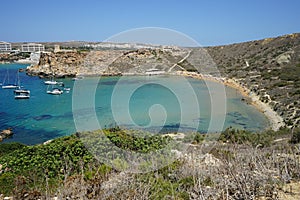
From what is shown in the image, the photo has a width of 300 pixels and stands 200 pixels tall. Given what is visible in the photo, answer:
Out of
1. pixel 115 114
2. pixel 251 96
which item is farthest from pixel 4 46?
pixel 251 96

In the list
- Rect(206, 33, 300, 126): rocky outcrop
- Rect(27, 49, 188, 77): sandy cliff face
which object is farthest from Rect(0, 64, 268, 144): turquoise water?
Rect(27, 49, 188, 77): sandy cliff face

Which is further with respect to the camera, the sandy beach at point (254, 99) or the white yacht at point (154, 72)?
the white yacht at point (154, 72)

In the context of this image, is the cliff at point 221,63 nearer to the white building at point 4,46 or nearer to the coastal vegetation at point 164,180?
the coastal vegetation at point 164,180

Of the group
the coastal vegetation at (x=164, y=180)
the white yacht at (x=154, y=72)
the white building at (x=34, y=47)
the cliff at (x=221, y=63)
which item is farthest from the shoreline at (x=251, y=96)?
the white building at (x=34, y=47)

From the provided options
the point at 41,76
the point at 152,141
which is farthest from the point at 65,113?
the point at 41,76

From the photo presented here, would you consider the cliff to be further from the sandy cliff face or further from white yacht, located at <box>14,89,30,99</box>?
white yacht, located at <box>14,89,30,99</box>

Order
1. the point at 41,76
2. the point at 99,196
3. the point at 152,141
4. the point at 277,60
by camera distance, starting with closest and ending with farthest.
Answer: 1. the point at 99,196
2. the point at 152,141
3. the point at 277,60
4. the point at 41,76

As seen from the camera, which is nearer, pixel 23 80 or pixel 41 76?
pixel 23 80

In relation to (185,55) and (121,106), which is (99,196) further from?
(185,55)
